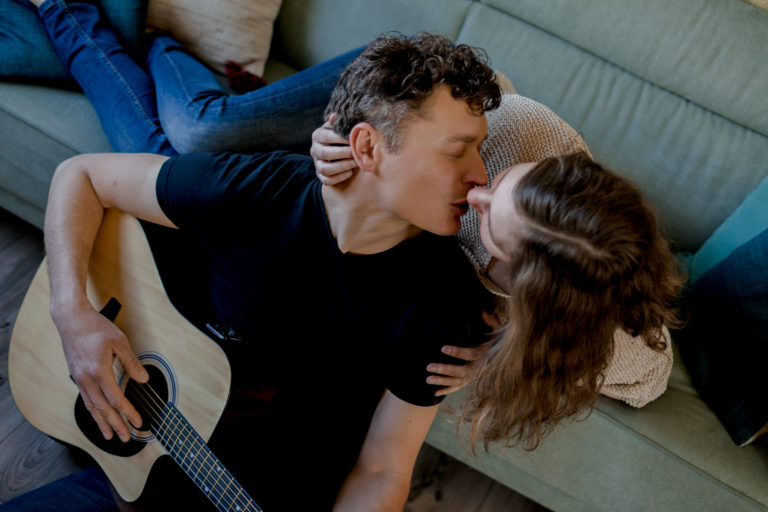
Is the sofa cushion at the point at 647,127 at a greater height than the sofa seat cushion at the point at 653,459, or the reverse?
the sofa cushion at the point at 647,127

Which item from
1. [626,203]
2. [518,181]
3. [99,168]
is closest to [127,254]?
[99,168]

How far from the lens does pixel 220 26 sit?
65.7 inches

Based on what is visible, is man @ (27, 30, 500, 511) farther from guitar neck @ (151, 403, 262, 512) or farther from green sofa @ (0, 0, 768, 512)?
green sofa @ (0, 0, 768, 512)

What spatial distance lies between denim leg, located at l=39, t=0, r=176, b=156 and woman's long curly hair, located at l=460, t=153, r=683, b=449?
1.02 metres

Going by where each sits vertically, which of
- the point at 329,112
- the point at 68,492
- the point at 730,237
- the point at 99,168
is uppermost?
the point at 329,112

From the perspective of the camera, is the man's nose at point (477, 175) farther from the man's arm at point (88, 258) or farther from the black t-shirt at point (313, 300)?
the man's arm at point (88, 258)

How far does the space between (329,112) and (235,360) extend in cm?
51

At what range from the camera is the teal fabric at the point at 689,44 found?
1519 millimetres

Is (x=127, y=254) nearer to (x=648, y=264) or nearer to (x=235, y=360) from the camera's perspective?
(x=235, y=360)

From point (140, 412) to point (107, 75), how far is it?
927 mm

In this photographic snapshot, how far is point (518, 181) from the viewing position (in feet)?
2.46

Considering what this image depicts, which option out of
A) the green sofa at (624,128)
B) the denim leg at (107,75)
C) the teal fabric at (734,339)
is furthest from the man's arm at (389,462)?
the denim leg at (107,75)

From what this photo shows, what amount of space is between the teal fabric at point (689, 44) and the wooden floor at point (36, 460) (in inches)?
50.8

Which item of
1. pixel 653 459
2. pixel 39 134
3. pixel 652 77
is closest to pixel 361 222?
pixel 653 459
